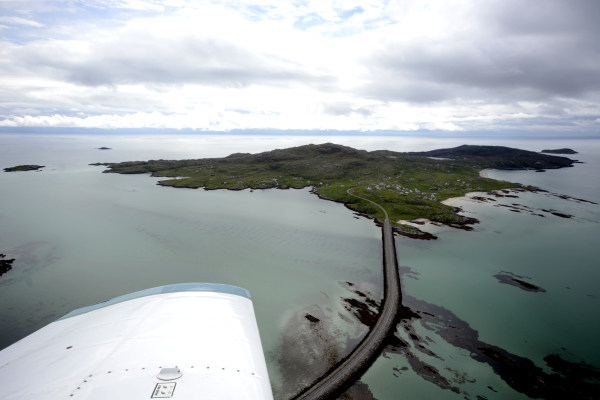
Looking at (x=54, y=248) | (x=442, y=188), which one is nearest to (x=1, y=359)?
(x=54, y=248)

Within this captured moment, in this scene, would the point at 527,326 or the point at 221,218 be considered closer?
the point at 527,326

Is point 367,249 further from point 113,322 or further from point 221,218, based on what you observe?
point 113,322

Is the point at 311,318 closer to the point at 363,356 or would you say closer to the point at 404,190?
the point at 363,356

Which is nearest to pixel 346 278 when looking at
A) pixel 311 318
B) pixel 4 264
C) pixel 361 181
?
pixel 311 318

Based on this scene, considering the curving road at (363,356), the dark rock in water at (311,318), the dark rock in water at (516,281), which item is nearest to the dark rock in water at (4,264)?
the dark rock in water at (311,318)

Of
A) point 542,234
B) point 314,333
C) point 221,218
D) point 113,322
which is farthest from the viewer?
point 221,218

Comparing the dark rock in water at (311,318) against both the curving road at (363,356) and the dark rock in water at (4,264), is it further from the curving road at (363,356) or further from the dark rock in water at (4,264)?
the dark rock in water at (4,264)

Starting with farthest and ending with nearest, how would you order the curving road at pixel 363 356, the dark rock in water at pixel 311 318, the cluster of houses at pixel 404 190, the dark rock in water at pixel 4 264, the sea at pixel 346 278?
the cluster of houses at pixel 404 190
the dark rock in water at pixel 4 264
the dark rock in water at pixel 311 318
the sea at pixel 346 278
the curving road at pixel 363 356

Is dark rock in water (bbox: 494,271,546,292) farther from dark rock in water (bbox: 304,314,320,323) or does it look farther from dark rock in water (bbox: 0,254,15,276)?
dark rock in water (bbox: 0,254,15,276)
